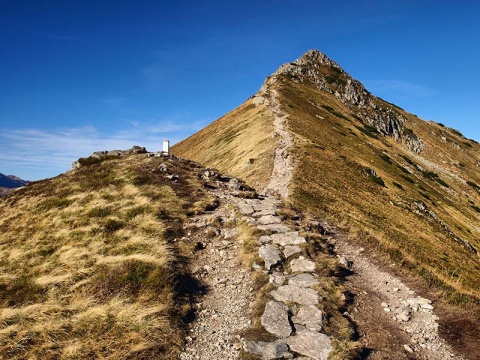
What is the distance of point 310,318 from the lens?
35.1 ft

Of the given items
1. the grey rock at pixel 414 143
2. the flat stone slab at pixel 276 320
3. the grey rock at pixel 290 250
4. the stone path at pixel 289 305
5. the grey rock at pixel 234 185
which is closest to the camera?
the stone path at pixel 289 305

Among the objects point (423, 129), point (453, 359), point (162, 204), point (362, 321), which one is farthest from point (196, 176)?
point (423, 129)

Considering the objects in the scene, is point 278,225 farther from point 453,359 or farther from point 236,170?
point 236,170

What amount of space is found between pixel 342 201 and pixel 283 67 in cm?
7873

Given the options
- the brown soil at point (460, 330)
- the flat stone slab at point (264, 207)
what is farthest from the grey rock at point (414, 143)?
the brown soil at point (460, 330)

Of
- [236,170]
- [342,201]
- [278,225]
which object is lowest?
[278,225]

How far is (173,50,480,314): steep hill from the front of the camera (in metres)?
22.5

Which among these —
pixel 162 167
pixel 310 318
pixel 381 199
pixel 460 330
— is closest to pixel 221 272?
pixel 310 318

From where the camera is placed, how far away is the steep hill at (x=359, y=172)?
22531 millimetres

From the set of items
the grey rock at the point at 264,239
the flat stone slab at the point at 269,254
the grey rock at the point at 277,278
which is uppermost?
the grey rock at the point at 264,239

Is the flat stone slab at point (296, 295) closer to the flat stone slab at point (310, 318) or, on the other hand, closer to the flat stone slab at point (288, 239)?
the flat stone slab at point (310, 318)

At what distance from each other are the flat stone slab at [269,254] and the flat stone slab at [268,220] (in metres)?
2.96

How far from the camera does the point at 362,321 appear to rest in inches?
443

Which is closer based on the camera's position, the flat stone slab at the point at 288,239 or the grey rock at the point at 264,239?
the flat stone slab at the point at 288,239
